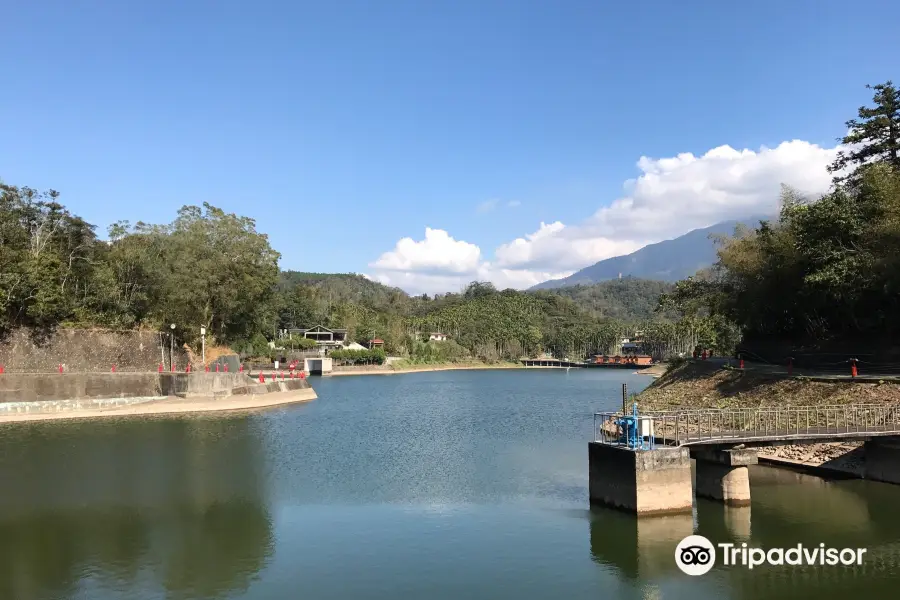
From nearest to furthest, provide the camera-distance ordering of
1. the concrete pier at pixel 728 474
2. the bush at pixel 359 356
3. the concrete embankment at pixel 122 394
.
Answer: the concrete pier at pixel 728 474
the concrete embankment at pixel 122 394
the bush at pixel 359 356

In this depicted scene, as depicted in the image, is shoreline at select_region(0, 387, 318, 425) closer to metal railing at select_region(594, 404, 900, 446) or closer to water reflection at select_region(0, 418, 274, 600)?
water reflection at select_region(0, 418, 274, 600)

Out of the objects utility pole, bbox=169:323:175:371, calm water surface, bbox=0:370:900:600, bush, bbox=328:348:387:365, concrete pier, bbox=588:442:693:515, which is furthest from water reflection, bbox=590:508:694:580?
bush, bbox=328:348:387:365

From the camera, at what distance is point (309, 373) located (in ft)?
357

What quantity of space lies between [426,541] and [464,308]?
17678cm

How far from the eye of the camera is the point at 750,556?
17219 mm

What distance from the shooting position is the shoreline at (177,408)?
155 ft

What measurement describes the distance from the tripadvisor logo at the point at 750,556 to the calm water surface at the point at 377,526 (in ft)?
1.26

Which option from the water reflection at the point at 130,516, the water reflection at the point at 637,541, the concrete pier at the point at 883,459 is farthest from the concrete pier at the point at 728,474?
the water reflection at the point at 130,516

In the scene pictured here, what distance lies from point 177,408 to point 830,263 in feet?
157

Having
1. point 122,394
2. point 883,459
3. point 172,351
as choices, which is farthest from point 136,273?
point 883,459

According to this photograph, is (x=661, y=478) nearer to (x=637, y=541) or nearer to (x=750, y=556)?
(x=637, y=541)

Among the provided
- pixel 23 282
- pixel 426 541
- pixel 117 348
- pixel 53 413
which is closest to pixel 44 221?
pixel 23 282

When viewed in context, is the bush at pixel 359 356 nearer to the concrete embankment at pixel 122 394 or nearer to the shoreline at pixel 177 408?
the shoreline at pixel 177 408

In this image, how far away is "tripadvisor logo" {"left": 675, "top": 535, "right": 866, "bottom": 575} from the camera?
Result: 55.2 ft
